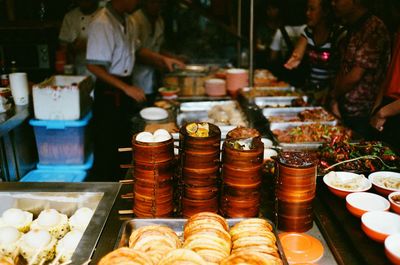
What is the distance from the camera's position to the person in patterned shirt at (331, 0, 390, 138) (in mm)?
4297

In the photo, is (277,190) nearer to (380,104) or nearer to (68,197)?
(68,197)

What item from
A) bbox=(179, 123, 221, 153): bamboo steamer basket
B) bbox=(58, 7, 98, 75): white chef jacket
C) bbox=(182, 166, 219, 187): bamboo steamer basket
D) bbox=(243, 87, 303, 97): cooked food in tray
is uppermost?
bbox=(58, 7, 98, 75): white chef jacket

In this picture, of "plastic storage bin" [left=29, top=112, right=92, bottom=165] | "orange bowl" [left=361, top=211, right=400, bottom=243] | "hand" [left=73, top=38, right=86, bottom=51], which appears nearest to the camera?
"orange bowl" [left=361, top=211, right=400, bottom=243]

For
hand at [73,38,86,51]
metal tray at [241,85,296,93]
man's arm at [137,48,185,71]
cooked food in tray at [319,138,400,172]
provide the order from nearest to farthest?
1. cooked food in tray at [319,138,400,172]
2. metal tray at [241,85,296,93]
3. man's arm at [137,48,185,71]
4. hand at [73,38,86,51]

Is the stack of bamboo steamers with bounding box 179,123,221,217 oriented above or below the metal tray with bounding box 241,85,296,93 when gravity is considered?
above

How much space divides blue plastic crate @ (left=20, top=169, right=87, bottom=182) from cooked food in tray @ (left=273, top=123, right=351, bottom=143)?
1.87m

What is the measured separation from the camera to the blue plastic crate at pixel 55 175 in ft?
12.3

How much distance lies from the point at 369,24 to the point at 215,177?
312 centimetres

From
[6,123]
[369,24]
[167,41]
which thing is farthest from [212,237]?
[167,41]

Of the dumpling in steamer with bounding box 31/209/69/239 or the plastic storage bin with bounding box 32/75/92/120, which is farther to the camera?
the plastic storage bin with bounding box 32/75/92/120

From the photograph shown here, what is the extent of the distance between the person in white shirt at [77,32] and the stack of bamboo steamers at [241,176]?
5154 mm

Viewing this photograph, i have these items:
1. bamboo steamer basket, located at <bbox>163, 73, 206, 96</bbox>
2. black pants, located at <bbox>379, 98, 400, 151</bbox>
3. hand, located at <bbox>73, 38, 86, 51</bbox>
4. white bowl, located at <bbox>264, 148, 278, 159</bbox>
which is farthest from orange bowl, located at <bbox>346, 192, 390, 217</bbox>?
hand, located at <bbox>73, 38, 86, 51</bbox>

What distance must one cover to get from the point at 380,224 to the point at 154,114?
2798 mm

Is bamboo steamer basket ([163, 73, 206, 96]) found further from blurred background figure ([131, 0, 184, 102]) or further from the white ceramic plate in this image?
the white ceramic plate
